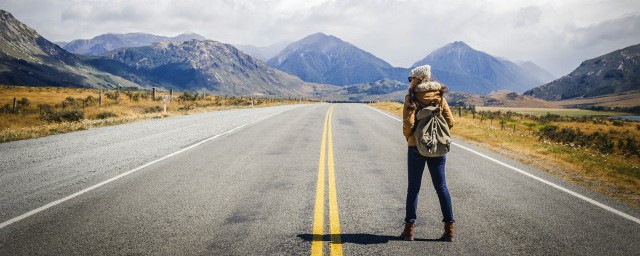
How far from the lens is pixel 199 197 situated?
5.47 metres

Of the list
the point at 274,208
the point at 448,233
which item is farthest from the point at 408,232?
the point at 274,208

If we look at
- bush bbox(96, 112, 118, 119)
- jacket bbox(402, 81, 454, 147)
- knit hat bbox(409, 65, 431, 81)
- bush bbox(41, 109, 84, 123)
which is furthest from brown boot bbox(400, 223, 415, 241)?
bush bbox(96, 112, 118, 119)

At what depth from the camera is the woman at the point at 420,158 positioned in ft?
13.6

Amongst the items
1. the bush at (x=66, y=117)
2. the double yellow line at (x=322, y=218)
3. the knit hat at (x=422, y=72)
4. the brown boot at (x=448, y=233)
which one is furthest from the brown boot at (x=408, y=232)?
the bush at (x=66, y=117)

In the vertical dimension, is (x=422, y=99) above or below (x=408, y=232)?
above

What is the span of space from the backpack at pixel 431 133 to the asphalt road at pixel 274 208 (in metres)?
1.03

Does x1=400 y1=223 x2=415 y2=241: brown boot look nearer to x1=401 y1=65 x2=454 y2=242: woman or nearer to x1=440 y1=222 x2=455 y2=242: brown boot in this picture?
x1=401 y1=65 x2=454 y2=242: woman

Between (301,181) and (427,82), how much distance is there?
3120 millimetres

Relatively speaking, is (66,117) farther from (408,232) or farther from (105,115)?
(408,232)

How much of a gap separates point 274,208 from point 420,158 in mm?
2111

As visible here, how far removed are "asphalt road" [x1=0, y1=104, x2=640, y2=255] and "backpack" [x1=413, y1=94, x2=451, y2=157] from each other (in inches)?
40.7

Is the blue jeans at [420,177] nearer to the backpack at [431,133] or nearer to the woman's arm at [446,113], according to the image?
the backpack at [431,133]

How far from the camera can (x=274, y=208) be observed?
197 inches

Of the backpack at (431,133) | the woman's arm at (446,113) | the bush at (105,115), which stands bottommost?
the bush at (105,115)
